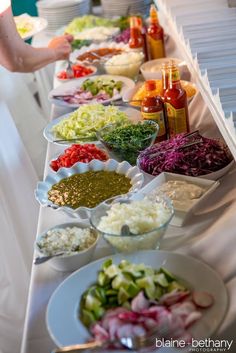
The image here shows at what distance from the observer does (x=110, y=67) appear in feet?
7.68

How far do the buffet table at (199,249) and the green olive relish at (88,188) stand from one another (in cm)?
5

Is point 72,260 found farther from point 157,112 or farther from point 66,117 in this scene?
point 66,117

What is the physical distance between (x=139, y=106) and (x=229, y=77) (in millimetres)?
661

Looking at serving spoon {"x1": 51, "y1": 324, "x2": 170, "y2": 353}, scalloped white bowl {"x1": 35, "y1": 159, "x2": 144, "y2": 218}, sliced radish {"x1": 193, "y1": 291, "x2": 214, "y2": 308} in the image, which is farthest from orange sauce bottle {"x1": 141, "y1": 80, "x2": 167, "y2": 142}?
serving spoon {"x1": 51, "y1": 324, "x2": 170, "y2": 353}

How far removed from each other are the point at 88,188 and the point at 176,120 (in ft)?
1.30

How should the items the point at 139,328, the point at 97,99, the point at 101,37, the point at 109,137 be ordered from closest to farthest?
the point at 139,328
the point at 109,137
the point at 97,99
the point at 101,37

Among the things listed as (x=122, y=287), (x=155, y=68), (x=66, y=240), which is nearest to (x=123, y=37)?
(x=155, y=68)

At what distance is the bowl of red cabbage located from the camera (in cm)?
146

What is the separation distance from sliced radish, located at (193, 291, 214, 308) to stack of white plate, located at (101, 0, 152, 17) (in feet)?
8.47

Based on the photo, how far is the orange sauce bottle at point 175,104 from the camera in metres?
1.65

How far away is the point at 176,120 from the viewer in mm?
1678

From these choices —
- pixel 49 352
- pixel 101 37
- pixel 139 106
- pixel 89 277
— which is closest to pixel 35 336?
pixel 49 352

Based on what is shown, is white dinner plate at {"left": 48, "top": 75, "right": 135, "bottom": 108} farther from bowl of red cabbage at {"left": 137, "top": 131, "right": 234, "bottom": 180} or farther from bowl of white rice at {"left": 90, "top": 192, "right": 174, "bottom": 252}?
bowl of white rice at {"left": 90, "top": 192, "right": 174, "bottom": 252}

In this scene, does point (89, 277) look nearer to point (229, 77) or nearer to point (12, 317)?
point (229, 77)
